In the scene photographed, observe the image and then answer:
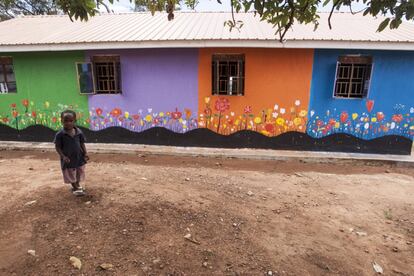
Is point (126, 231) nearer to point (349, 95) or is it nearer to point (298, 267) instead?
point (298, 267)

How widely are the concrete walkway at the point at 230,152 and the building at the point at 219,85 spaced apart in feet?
0.80

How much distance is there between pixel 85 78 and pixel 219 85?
11.3 feet

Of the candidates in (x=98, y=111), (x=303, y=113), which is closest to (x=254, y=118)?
(x=303, y=113)

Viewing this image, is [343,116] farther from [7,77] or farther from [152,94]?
[7,77]

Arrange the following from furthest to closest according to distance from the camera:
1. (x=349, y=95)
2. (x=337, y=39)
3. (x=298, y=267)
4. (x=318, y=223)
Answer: (x=349, y=95), (x=337, y=39), (x=318, y=223), (x=298, y=267)

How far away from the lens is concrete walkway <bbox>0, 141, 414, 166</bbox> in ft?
23.1

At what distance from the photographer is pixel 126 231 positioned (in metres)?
3.26

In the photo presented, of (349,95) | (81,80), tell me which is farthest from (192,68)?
(349,95)

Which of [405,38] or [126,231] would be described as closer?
[126,231]

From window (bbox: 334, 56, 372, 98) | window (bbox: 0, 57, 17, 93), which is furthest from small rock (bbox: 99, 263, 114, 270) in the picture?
window (bbox: 0, 57, 17, 93)

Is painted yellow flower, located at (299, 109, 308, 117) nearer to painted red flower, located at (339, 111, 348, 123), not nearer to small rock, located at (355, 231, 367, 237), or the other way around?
painted red flower, located at (339, 111, 348, 123)

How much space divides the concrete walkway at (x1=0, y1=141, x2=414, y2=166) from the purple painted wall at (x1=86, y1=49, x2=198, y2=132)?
580mm

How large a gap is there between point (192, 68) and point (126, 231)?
493 cm

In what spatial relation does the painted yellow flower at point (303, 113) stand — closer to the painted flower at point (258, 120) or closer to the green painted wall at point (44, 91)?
the painted flower at point (258, 120)
